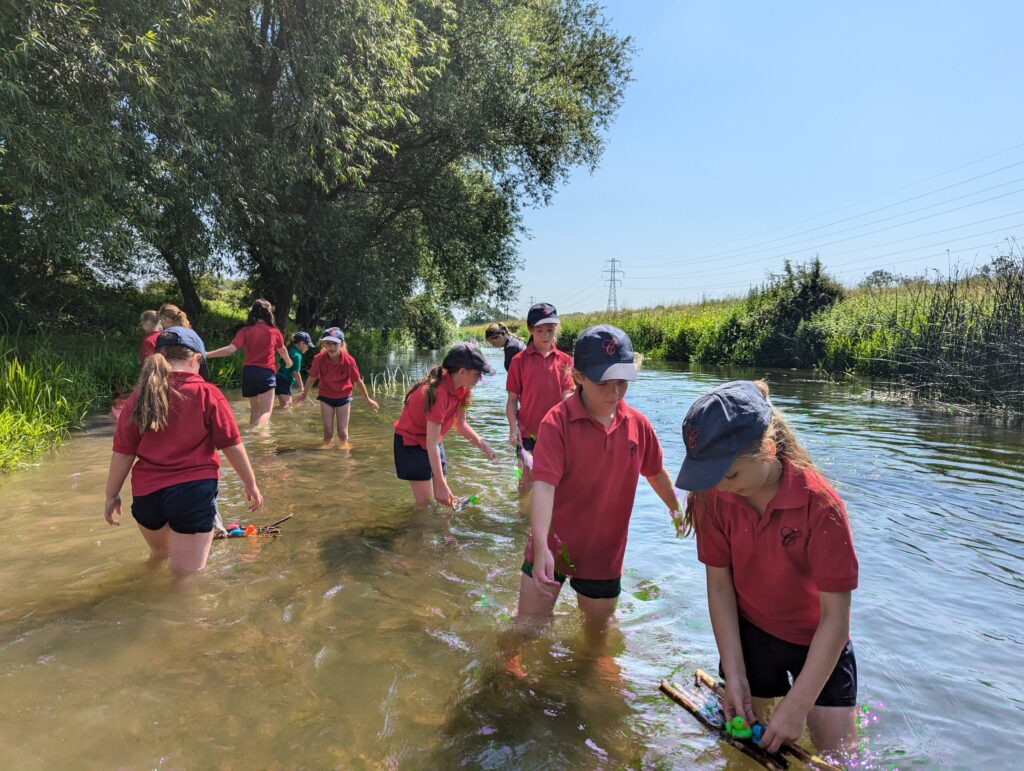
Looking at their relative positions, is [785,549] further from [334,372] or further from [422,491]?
[334,372]

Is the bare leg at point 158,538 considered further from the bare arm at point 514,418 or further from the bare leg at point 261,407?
the bare leg at point 261,407

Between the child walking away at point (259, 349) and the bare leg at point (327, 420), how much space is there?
1.33 meters

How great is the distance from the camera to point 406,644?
12.4 ft

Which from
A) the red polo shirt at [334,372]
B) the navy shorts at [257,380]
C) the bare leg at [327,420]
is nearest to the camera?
the red polo shirt at [334,372]

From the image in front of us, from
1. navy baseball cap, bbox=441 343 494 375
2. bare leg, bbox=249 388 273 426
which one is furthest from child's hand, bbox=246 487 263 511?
bare leg, bbox=249 388 273 426

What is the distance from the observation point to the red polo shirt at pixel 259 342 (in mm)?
9906

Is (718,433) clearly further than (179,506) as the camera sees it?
No

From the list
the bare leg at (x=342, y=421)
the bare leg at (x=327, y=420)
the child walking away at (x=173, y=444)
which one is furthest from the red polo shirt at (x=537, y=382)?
the bare leg at (x=327, y=420)

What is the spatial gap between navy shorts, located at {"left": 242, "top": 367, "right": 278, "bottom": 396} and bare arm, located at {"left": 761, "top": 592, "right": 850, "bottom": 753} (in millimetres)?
9533

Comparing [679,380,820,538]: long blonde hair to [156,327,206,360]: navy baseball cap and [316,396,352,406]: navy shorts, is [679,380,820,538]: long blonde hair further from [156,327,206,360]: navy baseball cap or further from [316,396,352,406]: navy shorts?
[316,396,352,406]: navy shorts

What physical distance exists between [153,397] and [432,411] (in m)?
2.18

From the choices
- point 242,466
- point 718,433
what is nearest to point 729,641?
point 718,433

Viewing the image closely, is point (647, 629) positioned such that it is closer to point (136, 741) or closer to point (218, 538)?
point (136, 741)

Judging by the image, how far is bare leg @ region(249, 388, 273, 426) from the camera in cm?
1056
